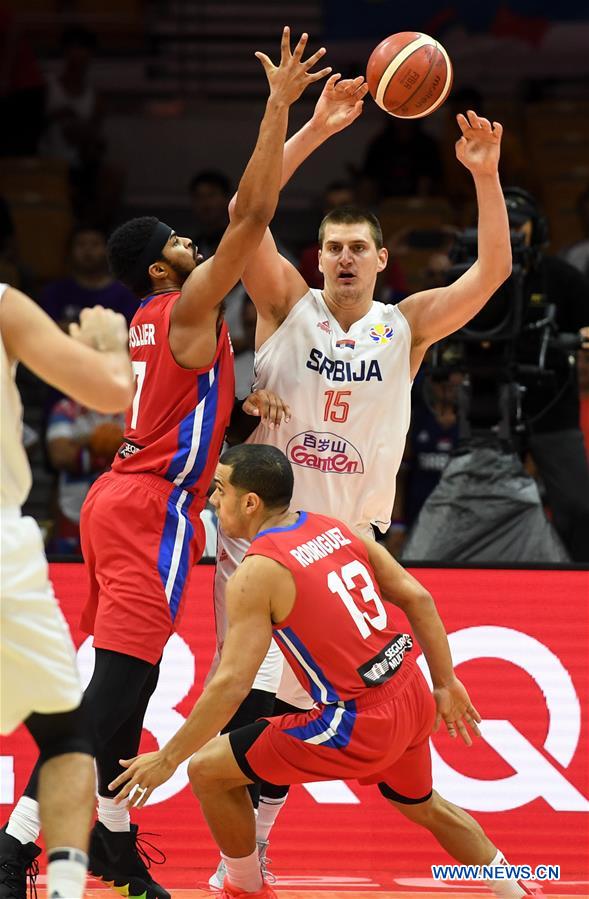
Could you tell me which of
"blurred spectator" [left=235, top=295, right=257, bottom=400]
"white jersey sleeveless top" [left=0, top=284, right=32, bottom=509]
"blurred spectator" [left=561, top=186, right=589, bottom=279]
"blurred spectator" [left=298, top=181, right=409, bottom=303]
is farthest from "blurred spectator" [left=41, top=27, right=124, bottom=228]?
"white jersey sleeveless top" [left=0, top=284, right=32, bottom=509]

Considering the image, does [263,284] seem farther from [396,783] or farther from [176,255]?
[396,783]

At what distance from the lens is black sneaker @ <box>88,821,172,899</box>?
4980mm

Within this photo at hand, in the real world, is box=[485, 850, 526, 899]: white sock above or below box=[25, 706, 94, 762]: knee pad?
below

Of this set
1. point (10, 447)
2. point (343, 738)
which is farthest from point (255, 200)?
point (343, 738)

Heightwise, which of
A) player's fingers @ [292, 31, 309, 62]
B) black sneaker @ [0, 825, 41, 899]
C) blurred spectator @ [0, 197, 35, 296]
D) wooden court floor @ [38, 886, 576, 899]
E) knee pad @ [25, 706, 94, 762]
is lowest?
wooden court floor @ [38, 886, 576, 899]

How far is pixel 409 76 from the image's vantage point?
5.57m

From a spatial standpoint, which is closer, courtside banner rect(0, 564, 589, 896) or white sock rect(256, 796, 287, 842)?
white sock rect(256, 796, 287, 842)

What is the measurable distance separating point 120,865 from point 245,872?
0.44 metres

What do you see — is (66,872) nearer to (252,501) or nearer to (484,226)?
(252,501)

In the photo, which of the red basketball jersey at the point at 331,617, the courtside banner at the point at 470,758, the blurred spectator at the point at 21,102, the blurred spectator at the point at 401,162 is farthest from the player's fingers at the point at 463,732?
the blurred spectator at the point at 21,102

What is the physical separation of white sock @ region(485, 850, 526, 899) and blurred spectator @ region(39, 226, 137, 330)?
212 inches

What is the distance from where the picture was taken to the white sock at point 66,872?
3771 mm

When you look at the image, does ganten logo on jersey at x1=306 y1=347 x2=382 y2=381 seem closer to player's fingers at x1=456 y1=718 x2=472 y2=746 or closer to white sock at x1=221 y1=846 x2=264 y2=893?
player's fingers at x1=456 y1=718 x2=472 y2=746

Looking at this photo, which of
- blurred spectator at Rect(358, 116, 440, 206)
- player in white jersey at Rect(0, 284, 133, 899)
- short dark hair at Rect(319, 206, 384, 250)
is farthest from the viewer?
blurred spectator at Rect(358, 116, 440, 206)
